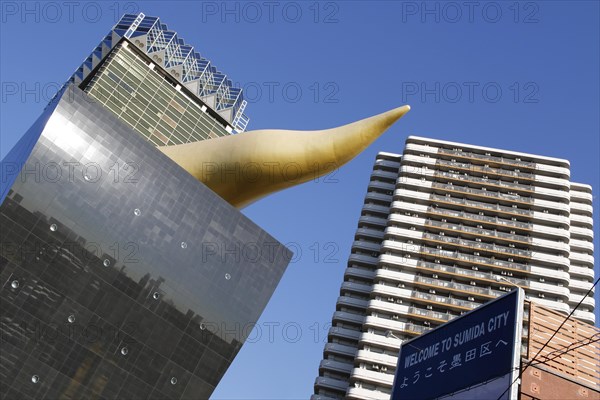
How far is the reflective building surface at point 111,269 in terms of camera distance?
Result: 30047mm

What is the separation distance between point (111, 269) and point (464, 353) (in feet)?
51.8

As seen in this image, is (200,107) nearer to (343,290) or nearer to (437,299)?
(343,290)

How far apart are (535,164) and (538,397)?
71.0 metres

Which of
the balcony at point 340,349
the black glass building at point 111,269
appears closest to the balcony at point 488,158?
the balcony at point 340,349

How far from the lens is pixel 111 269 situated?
31922 millimetres

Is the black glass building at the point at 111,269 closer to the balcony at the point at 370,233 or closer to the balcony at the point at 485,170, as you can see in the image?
the balcony at the point at 370,233

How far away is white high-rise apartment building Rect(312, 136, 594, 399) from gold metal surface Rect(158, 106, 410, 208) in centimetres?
4439

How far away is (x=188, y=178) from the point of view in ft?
116

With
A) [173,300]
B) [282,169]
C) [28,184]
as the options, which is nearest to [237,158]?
[282,169]

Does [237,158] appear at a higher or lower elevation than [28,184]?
higher

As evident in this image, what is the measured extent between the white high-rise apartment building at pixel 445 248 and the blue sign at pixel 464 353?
4597cm

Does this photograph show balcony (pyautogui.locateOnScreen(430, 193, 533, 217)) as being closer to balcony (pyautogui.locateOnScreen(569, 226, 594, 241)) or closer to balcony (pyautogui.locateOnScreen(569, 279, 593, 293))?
balcony (pyautogui.locateOnScreen(569, 226, 594, 241))

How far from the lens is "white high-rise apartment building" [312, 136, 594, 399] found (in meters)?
79.2

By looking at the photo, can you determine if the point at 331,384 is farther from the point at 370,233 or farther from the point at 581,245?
the point at 581,245
